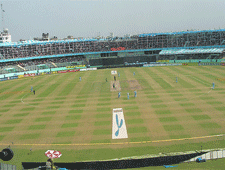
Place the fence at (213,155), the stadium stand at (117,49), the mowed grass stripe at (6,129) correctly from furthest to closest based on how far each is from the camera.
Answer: the stadium stand at (117,49), the mowed grass stripe at (6,129), the fence at (213,155)

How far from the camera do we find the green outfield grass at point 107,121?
18.9 m

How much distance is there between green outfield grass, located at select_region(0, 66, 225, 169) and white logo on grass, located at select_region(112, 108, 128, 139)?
52 cm

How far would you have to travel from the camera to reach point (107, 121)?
25156 mm

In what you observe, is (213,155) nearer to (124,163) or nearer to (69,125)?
(124,163)

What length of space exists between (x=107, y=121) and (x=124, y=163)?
34.5ft

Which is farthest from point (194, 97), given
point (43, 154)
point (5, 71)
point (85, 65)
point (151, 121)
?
point (5, 71)

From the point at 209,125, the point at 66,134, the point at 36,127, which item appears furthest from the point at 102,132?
the point at 209,125

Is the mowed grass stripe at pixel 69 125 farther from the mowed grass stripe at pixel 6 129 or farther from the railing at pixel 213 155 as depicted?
the railing at pixel 213 155

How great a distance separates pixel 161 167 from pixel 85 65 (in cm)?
6824

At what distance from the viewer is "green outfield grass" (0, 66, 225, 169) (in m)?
18.9

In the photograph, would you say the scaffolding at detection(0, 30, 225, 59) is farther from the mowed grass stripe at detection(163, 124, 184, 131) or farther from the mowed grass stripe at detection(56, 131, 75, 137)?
the mowed grass stripe at detection(163, 124, 184, 131)

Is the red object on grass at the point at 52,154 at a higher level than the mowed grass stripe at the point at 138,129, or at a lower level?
lower

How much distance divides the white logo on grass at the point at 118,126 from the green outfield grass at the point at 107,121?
0.52 meters

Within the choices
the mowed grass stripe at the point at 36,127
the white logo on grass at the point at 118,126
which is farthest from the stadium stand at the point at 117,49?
the white logo on grass at the point at 118,126
